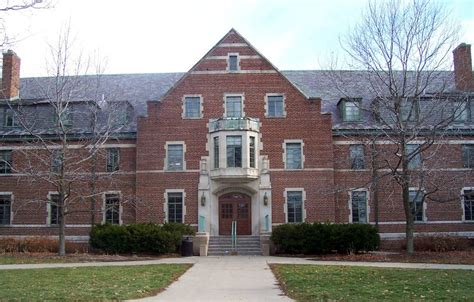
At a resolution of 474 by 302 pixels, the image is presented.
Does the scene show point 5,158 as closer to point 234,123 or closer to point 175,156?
point 175,156

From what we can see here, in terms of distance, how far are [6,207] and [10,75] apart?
8219 mm

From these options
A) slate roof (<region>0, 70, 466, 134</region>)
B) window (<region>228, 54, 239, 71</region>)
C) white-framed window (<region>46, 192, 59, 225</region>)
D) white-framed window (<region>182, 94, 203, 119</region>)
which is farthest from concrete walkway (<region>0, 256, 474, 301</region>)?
slate roof (<region>0, 70, 466, 134</region>)

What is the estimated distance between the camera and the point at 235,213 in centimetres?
3066

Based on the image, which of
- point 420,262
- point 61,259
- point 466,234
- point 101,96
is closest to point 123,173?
point 101,96

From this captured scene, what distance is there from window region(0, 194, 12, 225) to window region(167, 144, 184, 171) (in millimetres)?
9702

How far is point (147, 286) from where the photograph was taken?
13.4 m

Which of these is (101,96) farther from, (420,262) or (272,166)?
(420,262)

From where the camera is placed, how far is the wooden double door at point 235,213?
100ft

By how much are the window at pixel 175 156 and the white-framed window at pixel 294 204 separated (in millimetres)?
6205

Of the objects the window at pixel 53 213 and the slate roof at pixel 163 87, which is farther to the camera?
the slate roof at pixel 163 87

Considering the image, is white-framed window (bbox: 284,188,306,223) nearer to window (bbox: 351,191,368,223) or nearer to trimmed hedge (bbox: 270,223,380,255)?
window (bbox: 351,191,368,223)

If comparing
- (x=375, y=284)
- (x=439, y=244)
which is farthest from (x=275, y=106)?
(x=375, y=284)

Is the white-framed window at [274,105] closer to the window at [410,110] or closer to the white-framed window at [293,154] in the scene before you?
the white-framed window at [293,154]

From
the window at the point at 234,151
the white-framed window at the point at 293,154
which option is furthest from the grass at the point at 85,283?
the white-framed window at the point at 293,154
